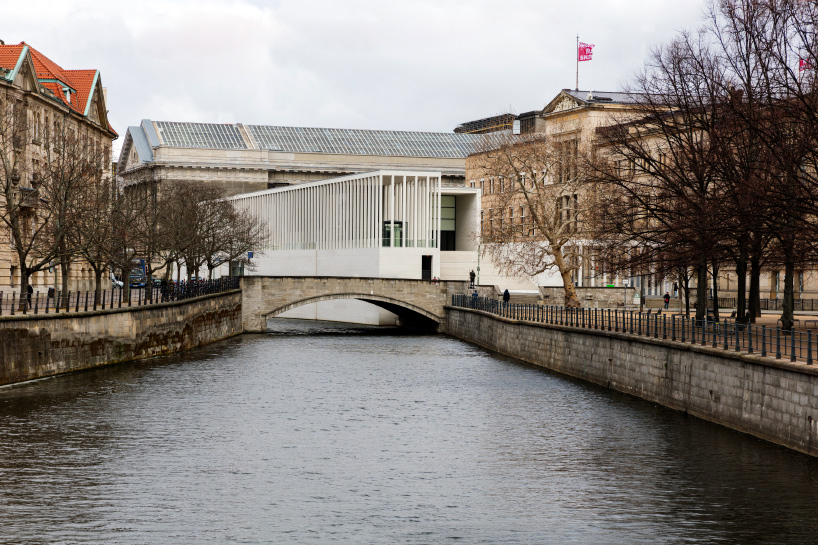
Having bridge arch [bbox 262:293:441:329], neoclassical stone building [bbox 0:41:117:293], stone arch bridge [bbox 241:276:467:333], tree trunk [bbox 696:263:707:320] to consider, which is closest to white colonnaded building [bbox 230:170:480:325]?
stone arch bridge [bbox 241:276:467:333]

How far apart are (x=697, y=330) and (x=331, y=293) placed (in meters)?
47.5

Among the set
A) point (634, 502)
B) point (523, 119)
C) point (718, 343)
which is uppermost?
point (523, 119)

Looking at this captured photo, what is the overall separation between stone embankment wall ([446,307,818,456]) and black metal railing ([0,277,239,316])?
19.8 m

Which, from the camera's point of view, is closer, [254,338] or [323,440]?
[323,440]

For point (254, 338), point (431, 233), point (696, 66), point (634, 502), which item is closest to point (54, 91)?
point (254, 338)

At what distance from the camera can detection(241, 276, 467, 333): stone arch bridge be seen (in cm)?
8350

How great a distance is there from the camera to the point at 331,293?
83.9 m

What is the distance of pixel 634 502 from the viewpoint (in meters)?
25.8

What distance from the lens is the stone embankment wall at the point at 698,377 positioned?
2912cm

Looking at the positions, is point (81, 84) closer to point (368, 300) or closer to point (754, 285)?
point (368, 300)

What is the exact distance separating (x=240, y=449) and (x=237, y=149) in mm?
110509

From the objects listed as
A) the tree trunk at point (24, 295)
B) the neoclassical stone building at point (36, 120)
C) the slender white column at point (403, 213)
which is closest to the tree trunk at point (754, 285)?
the tree trunk at point (24, 295)

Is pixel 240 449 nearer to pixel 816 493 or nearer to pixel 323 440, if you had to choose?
pixel 323 440

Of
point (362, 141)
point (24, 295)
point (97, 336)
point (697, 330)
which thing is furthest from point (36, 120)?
point (362, 141)
